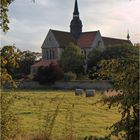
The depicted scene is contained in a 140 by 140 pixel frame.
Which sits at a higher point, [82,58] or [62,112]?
[82,58]

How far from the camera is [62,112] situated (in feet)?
66.3

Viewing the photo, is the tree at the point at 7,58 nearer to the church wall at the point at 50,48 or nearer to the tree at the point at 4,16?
the tree at the point at 4,16

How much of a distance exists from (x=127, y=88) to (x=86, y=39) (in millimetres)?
96165

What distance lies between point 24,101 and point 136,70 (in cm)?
2122

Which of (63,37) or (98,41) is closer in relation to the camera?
(63,37)

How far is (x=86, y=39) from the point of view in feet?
337

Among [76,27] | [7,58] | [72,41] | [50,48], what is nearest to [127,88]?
[7,58]

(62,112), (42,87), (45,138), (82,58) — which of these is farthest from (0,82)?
(82,58)

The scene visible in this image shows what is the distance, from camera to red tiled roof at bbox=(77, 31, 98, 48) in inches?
3964

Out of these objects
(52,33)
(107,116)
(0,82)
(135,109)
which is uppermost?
(52,33)

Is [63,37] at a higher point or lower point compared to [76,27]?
lower

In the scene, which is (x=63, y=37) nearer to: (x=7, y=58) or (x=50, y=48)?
(x=50, y=48)

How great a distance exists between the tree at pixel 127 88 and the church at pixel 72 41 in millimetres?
89985

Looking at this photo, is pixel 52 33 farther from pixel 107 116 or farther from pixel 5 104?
pixel 5 104
